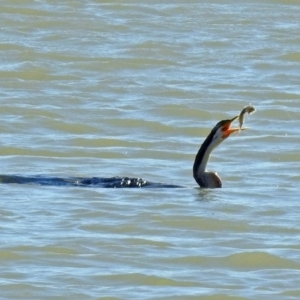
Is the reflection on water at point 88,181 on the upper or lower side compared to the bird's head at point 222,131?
lower

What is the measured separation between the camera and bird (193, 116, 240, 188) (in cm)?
1012

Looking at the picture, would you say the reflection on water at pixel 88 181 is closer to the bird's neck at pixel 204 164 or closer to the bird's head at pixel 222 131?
the bird's neck at pixel 204 164

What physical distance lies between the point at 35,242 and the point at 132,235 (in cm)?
69

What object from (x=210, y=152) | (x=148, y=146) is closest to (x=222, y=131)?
(x=210, y=152)

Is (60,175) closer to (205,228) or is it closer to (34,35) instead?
(205,228)

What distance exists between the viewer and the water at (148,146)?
7.75 metres

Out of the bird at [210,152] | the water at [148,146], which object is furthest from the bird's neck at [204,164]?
the water at [148,146]

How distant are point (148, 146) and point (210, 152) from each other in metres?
1.79

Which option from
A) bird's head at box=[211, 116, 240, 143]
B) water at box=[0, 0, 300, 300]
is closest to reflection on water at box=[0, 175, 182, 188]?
water at box=[0, 0, 300, 300]

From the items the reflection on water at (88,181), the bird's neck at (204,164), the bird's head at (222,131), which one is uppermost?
the bird's head at (222,131)

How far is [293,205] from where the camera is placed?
9547mm

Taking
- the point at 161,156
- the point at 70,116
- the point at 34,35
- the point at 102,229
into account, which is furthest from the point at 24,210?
the point at 34,35

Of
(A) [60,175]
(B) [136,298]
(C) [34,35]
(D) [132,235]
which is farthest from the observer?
Result: (C) [34,35]

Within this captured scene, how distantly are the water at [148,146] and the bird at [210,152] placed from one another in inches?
5.3
